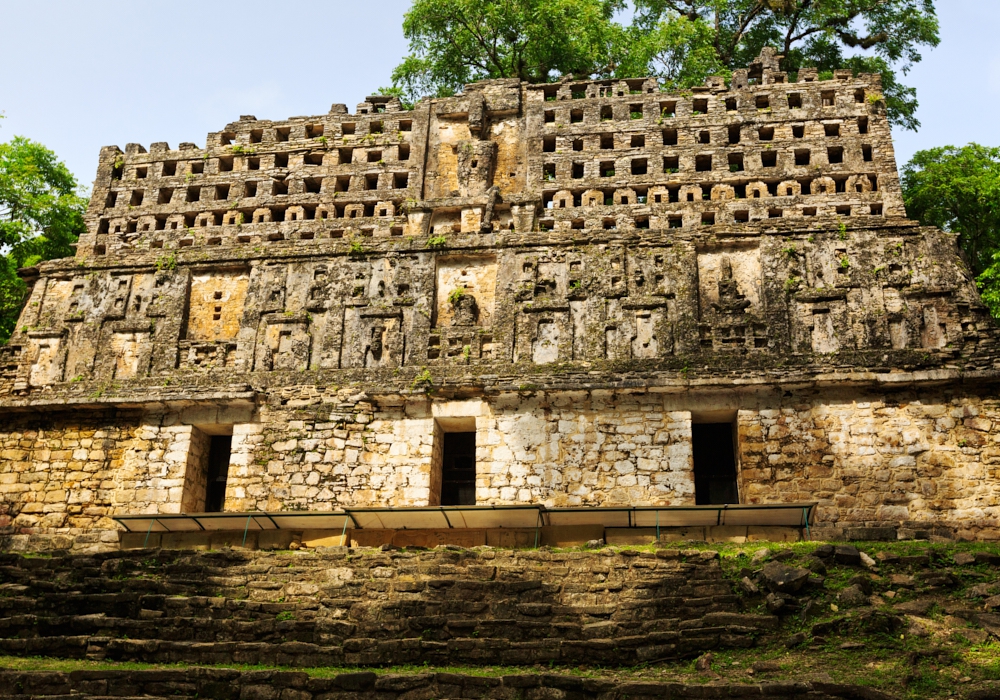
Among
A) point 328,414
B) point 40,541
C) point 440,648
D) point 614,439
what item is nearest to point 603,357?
point 614,439

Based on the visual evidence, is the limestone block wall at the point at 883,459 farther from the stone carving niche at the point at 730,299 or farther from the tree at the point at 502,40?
the tree at the point at 502,40

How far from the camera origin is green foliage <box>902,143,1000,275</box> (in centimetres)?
2244

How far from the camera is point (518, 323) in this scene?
17.6m

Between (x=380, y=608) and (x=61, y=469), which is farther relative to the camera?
(x=61, y=469)

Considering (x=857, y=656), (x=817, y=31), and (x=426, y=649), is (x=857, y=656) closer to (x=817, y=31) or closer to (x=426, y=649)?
(x=426, y=649)

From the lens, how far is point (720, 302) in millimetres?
17312

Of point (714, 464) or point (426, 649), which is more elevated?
point (714, 464)

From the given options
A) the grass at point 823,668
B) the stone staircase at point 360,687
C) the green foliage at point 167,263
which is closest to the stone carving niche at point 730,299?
the grass at point 823,668

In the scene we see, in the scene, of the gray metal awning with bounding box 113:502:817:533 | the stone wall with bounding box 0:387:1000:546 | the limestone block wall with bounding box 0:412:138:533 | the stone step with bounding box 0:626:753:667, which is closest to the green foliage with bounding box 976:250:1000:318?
the stone wall with bounding box 0:387:1000:546

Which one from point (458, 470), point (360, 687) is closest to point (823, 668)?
point (360, 687)

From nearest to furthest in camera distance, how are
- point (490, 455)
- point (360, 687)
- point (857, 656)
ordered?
point (360, 687) → point (857, 656) → point (490, 455)

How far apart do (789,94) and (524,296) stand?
6931 mm

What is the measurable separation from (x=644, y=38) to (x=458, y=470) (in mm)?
14270

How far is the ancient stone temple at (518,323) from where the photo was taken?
16.0m
